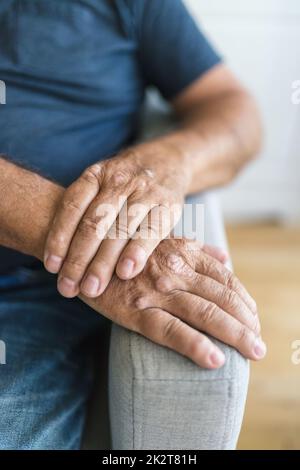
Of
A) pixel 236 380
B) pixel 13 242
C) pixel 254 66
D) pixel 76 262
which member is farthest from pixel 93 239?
pixel 254 66

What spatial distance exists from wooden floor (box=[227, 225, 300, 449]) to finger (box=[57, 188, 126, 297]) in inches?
29.3

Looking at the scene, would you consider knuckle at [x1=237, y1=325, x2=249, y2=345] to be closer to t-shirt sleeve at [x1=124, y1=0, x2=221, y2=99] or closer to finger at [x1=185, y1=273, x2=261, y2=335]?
finger at [x1=185, y1=273, x2=261, y2=335]

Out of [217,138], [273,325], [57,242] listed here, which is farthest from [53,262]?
[273,325]

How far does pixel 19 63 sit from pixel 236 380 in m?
0.75

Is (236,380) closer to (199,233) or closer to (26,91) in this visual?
(199,233)

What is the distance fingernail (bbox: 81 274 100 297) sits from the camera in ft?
2.28

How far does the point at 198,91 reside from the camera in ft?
3.57

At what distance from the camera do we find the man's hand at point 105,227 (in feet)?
2.30

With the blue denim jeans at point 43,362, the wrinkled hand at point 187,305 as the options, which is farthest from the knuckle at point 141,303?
the blue denim jeans at point 43,362

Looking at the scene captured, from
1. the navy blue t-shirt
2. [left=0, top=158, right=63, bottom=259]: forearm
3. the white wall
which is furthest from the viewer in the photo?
the white wall

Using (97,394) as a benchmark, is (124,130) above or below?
above

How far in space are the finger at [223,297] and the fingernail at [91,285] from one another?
14 centimetres

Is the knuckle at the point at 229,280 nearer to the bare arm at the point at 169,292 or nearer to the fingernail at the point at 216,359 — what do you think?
the bare arm at the point at 169,292

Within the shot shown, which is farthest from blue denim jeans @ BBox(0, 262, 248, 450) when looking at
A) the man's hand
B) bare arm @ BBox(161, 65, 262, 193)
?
bare arm @ BBox(161, 65, 262, 193)
